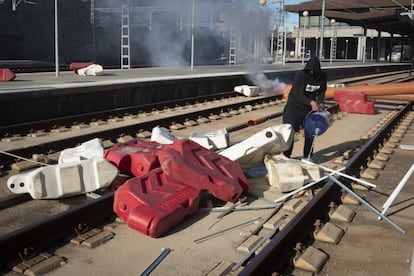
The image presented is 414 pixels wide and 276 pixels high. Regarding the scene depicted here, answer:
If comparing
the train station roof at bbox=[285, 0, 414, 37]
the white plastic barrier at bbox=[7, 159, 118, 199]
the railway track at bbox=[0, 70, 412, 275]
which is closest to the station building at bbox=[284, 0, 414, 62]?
the train station roof at bbox=[285, 0, 414, 37]

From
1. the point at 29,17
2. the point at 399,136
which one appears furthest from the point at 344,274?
the point at 29,17

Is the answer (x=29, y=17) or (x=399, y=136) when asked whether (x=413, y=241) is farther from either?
(x=29, y=17)

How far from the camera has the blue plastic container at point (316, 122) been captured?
701cm

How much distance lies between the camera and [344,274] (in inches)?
160

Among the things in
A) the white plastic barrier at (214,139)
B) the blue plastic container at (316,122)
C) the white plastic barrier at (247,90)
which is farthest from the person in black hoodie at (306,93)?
the white plastic barrier at (247,90)

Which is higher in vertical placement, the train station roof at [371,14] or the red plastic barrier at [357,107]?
the train station roof at [371,14]

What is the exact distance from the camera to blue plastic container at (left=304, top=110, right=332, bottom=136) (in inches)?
276

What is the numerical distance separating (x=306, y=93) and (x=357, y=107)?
872cm

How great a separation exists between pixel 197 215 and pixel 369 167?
3.73m

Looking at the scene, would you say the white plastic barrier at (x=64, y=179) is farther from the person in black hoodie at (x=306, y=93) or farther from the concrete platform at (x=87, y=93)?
the concrete platform at (x=87, y=93)

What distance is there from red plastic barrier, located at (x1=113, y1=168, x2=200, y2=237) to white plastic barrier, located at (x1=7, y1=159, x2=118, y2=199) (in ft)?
2.42

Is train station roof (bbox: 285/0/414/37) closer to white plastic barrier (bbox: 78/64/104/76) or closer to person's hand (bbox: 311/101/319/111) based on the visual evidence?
white plastic barrier (bbox: 78/64/104/76)

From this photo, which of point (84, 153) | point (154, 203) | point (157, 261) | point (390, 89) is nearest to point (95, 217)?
point (154, 203)

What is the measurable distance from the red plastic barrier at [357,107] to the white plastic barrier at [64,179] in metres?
11.3
